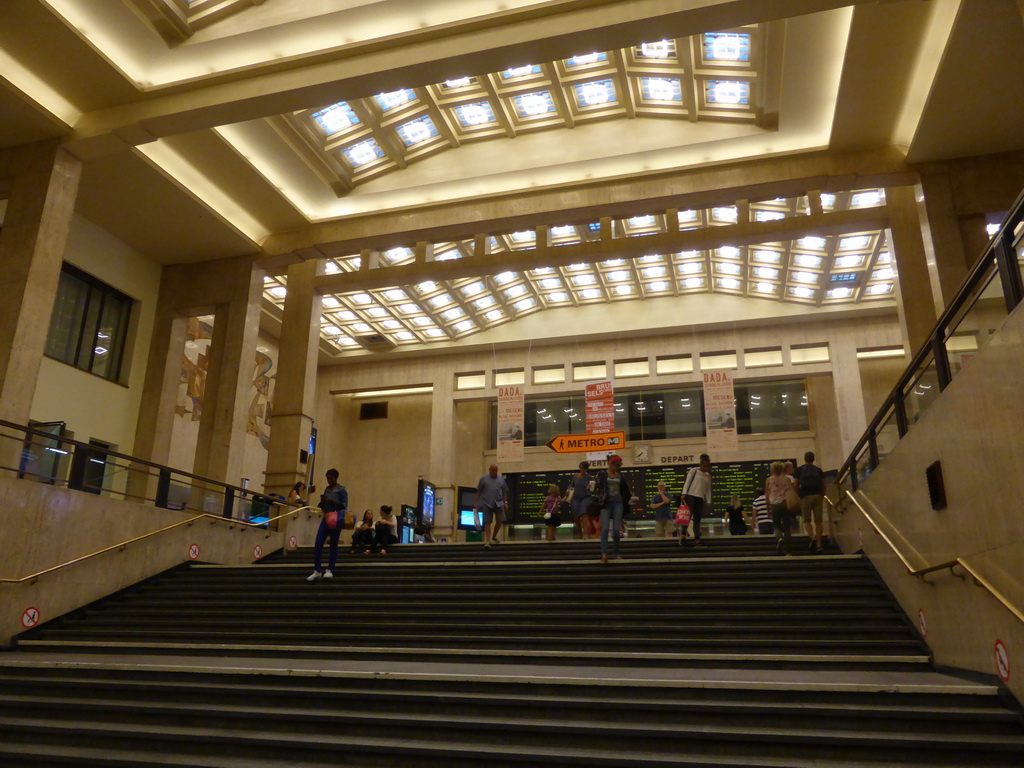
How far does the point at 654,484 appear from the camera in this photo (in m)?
24.8

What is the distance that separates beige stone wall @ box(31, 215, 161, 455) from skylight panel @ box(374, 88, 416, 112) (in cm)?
692

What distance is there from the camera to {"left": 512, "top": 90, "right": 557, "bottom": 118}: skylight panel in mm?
15414

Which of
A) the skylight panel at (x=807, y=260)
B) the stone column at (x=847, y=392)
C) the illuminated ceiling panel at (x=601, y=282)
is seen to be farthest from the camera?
the stone column at (x=847, y=392)

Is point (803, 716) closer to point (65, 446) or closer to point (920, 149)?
point (65, 446)

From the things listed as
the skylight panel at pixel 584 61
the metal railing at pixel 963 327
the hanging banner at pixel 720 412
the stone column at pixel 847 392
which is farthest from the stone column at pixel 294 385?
the stone column at pixel 847 392

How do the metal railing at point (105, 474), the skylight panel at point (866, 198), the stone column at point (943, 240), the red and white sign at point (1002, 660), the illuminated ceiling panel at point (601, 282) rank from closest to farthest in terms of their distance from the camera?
the red and white sign at point (1002, 660)
the metal railing at point (105, 474)
the stone column at point (943, 240)
the skylight panel at point (866, 198)
the illuminated ceiling panel at point (601, 282)

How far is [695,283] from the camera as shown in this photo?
2431cm

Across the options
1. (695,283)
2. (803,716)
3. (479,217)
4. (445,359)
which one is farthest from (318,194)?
(803,716)

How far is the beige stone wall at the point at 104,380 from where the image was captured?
15.2 m

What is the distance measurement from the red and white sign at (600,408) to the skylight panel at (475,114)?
251 inches

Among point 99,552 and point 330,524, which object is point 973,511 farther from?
point 99,552

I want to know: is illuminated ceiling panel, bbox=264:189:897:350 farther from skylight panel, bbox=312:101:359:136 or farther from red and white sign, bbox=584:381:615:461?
skylight panel, bbox=312:101:359:136

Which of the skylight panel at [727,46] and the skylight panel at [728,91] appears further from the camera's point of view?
the skylight panel at [728,91]

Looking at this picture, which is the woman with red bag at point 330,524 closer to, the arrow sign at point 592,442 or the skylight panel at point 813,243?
the arrow sign at point 592,442
